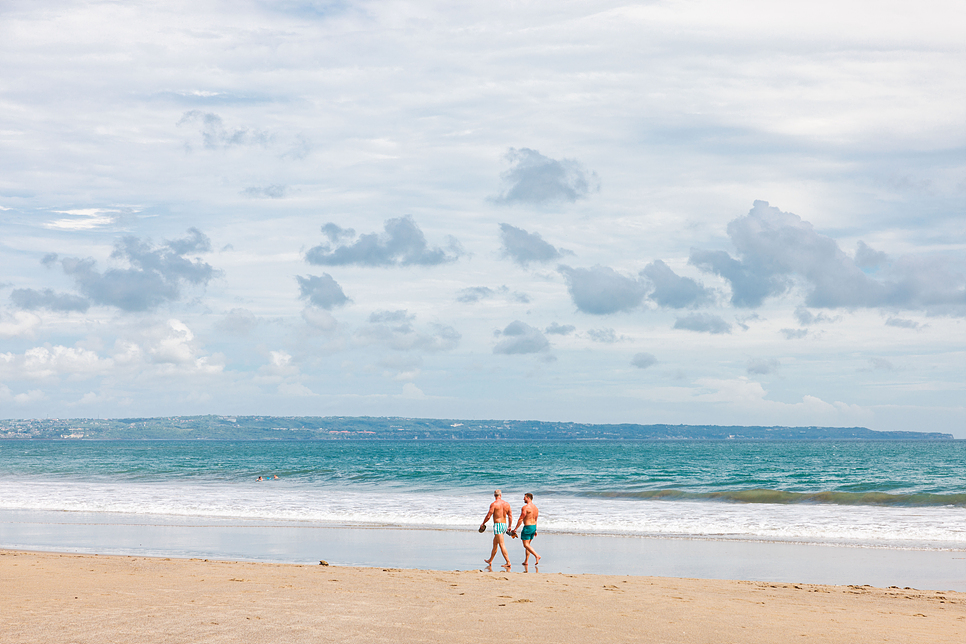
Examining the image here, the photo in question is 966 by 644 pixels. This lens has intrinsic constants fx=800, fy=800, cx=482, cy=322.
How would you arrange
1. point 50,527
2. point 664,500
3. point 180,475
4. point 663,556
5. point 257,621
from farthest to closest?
point 180,475 < point 664,500 < point 50,527 < point 663,556 < point 257,621

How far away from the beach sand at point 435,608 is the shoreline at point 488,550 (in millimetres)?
1757

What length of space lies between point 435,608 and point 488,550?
7763 mm

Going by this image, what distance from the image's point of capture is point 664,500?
Answer: 108 ft

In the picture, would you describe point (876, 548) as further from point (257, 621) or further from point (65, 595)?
point (65, 595)

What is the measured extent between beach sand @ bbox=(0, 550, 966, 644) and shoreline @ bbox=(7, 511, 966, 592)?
176 cm

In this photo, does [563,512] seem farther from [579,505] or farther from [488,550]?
[488,550]

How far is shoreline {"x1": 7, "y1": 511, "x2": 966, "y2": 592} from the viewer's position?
15.7 m

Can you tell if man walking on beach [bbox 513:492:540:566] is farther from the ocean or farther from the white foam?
the white foam

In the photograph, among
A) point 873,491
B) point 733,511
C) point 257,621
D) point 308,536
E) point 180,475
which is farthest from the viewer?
point 180,475

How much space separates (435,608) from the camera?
11.2 metres

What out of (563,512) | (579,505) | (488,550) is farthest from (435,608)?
(579,505)

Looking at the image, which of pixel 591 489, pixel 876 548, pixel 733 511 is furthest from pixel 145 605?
pixel 591 489

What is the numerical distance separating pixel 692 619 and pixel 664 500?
23.0 meters

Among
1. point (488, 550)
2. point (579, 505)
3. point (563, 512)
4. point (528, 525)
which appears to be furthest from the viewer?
point (579, 505)
